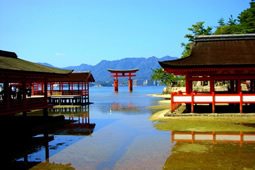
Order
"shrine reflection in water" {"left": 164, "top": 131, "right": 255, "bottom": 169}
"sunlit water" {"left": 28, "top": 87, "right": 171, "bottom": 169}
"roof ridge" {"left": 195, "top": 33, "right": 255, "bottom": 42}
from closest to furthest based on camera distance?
"shrine reflection in water" {"left": 164, "top": 131, "right": 255, "bottom": 169}, "sunlit water" {"left": 28, "top": 87, "right": 171, "bottom": 169}, "roof ridge" {"left": 195, "top": 33, "right": 255, "bottom": 42}

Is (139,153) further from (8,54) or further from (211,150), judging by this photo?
(8,54)

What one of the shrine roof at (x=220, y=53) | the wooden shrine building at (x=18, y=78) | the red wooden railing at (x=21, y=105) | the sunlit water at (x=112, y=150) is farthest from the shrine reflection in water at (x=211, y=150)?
the red wooden railing at (x=21, y=105)

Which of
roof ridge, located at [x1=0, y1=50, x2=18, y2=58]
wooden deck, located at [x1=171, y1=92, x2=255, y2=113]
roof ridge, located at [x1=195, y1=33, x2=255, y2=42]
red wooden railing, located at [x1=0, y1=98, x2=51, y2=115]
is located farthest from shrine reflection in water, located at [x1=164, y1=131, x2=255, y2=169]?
roof ridge, located at [x1=195, y1=33, x2=255, y2=42]

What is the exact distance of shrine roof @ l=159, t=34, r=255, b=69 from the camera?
74.5 feet

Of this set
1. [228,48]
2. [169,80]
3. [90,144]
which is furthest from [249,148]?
[169,80]

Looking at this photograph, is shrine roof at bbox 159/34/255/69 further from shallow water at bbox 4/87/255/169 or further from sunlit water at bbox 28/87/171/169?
shallow water at bbox 4/87/255/169

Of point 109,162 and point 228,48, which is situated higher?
point 228,48

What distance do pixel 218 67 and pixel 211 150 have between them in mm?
12097

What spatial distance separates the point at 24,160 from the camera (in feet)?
36.7

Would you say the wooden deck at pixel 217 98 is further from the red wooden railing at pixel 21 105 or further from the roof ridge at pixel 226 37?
the red wooden railing at pixel 21 105

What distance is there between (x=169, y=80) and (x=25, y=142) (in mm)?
63694

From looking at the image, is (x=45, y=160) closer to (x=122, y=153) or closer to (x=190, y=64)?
(x=122, y=153)

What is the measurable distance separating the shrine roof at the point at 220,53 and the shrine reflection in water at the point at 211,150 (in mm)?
8321

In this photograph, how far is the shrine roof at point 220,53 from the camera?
74.5 feet
